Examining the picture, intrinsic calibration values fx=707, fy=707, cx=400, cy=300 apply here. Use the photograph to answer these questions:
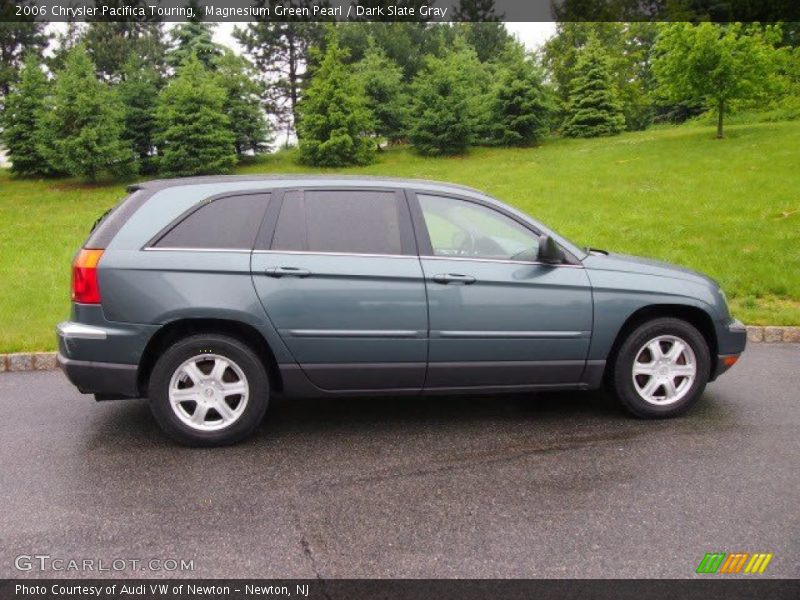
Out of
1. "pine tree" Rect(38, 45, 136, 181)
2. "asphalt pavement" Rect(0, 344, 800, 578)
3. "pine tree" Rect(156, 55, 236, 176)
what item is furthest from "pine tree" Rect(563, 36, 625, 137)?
"asphalt pavement" Rect(0, 344, 800, 578)

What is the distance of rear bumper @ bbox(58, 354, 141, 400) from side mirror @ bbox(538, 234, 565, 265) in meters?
2.73

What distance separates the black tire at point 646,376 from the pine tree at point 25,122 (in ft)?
77.9

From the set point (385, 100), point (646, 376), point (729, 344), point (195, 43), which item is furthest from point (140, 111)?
point (729, 344)

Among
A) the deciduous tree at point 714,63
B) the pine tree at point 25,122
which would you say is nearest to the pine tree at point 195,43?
the pine tree at point 25,122

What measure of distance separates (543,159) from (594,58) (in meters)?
9.37

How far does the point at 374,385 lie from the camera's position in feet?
15.3

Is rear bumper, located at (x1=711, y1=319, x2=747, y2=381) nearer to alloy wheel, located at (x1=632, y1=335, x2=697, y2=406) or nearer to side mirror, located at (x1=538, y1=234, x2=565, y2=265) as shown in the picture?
alloy wheel, located at (x1=632, y1=335, x2=697, y2=406)

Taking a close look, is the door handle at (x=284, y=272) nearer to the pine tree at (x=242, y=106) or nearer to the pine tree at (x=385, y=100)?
the pine tree at (x=242, y=106)

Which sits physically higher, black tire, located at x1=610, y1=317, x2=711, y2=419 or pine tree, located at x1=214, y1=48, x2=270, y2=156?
pine tree, located at x1=214, y1=48, x2=270, y2=156

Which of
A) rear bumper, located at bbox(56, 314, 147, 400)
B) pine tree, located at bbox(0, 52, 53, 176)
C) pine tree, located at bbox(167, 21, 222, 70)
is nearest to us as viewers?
rear bumper, located at bbox(56, 314, 147, 400)

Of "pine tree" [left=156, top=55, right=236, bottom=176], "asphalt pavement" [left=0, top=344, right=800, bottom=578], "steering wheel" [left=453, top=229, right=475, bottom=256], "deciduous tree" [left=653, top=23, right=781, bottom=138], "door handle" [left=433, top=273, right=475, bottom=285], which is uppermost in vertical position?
"deciduous tree" [left=653, top=23, right=781, bottom=138]

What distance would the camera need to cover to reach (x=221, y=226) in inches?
181

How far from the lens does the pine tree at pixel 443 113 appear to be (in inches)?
1015

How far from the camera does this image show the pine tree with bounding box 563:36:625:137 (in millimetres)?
29984
